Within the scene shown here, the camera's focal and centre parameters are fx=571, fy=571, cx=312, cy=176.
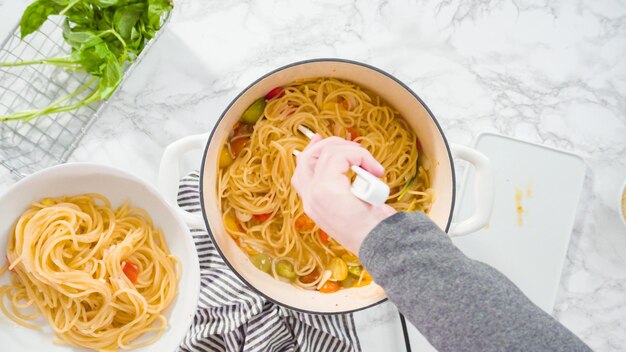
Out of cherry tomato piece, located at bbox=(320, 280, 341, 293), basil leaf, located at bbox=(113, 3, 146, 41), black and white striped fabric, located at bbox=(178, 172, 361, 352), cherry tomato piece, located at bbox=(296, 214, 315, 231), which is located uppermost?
basil leaf, located at bbox=(113, 3, 146, 41)

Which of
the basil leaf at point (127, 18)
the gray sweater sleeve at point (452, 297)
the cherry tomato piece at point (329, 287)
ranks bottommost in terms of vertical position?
the cherry tomato piece at point (329, 287)

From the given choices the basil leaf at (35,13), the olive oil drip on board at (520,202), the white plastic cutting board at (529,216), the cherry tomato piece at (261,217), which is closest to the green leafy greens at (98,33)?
the basil leaf at (35,13)

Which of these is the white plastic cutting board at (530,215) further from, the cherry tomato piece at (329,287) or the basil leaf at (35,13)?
the basil leaf at (35,13)

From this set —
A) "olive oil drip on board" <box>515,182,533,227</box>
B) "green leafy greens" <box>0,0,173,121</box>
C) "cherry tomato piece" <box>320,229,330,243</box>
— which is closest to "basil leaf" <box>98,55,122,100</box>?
"green leafy greens" <box>0,0,173,121</box>

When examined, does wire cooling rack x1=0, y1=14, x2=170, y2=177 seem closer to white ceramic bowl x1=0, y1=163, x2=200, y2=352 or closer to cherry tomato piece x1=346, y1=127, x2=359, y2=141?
white ceramic bowl x1=0, y1=163, x2=200, y2=352

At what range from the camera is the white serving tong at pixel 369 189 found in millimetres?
797

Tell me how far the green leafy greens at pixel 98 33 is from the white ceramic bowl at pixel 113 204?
0.16 m

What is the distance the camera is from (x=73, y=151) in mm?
1188

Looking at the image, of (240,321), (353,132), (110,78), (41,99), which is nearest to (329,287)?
(240,321)

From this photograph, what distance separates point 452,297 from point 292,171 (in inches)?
18.4

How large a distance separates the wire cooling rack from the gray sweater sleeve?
0.68 m

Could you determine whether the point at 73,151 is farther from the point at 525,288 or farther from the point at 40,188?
the point at 525,288

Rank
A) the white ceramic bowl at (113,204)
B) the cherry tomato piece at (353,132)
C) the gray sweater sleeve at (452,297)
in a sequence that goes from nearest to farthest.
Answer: the gray sweater sleeve at (452,297)
the white ceramic bowl at (113,204)
the cherry tomato piece at (353,132)

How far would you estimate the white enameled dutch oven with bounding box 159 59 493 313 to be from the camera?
100cm
